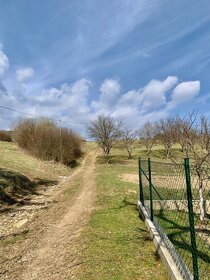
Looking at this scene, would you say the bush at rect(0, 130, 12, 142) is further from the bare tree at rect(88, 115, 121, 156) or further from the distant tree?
the distant tree

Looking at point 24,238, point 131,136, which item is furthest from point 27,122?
point 24,238

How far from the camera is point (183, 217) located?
7816 millimetres

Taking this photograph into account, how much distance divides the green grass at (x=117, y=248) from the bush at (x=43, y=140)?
18159 mm

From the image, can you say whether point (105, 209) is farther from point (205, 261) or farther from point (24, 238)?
point (205, 261)

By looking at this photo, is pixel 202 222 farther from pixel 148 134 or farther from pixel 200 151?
pixel 148 134

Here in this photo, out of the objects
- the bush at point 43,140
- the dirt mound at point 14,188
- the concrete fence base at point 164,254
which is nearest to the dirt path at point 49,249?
the concrete fence base at point 164,254

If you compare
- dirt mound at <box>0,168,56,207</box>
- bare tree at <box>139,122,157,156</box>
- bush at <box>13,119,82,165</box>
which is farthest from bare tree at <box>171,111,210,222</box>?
bare tree at <box>139,122,157,156</box>

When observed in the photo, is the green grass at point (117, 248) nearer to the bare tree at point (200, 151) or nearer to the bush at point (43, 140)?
the bare tree at point (200, 151)

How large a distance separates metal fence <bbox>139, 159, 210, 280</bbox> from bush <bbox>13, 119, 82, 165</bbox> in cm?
1798

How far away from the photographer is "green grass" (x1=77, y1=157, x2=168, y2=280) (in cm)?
461

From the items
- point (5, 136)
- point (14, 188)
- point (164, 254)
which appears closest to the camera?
point (164, 254)

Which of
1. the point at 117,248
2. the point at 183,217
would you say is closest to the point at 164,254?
the point at 117,248

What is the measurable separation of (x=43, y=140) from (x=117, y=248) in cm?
2234

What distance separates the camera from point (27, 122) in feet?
109
